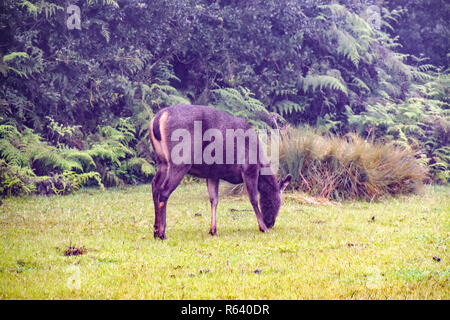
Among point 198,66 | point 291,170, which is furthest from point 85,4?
point 291,170

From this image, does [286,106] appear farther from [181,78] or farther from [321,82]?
[181,78]

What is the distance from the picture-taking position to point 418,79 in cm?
1931

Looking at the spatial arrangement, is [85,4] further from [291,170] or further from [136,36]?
[291,170]

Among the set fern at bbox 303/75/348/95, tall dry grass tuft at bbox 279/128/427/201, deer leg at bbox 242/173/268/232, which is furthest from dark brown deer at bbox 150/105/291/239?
fern at bbox 303/75/348/95

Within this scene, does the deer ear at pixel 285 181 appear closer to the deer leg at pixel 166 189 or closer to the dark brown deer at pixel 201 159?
the dark brown deer at pixel 201 159

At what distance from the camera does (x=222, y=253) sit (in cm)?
555

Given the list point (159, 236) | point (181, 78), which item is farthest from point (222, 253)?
point (181, 78)

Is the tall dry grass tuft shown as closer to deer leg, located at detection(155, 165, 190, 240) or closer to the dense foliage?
the dense foliage

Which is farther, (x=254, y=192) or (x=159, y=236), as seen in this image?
(x=254, y=192)

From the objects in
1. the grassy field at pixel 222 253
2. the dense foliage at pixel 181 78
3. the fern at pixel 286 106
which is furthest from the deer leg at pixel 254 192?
the fern at pixel 286 106

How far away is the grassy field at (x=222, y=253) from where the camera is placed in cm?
411

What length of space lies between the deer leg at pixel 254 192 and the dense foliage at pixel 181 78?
5113 mm

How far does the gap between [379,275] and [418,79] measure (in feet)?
53.9

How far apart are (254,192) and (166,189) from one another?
1.40m
